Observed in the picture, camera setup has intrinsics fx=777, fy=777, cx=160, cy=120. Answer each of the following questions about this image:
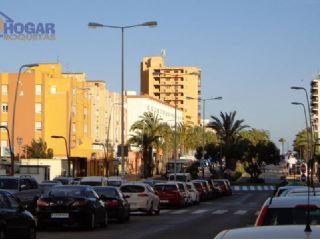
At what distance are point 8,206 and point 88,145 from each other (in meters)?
95.0

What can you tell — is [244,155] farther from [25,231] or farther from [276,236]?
[276,236]

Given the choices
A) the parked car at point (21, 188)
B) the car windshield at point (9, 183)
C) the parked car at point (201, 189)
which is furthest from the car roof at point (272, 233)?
the parked car at point (201, 189)

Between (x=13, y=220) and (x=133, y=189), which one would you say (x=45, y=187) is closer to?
(x=133, y=189)

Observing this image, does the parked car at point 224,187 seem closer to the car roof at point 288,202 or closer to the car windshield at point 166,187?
the car windshield at point 166,187

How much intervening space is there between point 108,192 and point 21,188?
168 inches

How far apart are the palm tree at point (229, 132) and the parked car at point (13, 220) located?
259 ft

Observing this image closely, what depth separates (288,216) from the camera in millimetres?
9180

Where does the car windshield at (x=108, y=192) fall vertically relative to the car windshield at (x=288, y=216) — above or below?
below

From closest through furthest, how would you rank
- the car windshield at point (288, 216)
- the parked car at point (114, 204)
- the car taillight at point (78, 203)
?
the car windshield at point (288, 216)
the car taillight at point (78, 203)
the parked car at point (114, 204)

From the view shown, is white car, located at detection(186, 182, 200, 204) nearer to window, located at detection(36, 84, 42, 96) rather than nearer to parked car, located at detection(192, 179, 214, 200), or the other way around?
parked car, located at detection(192, 179, 214, 200)

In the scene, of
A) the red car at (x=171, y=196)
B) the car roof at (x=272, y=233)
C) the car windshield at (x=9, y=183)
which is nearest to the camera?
the car roof at (x=272, y=233)

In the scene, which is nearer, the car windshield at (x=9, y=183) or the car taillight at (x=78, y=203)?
the car taillight at (x=78, y=203)

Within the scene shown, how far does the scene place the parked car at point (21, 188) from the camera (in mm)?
30453

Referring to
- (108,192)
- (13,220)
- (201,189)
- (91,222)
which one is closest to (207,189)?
(201,189)
